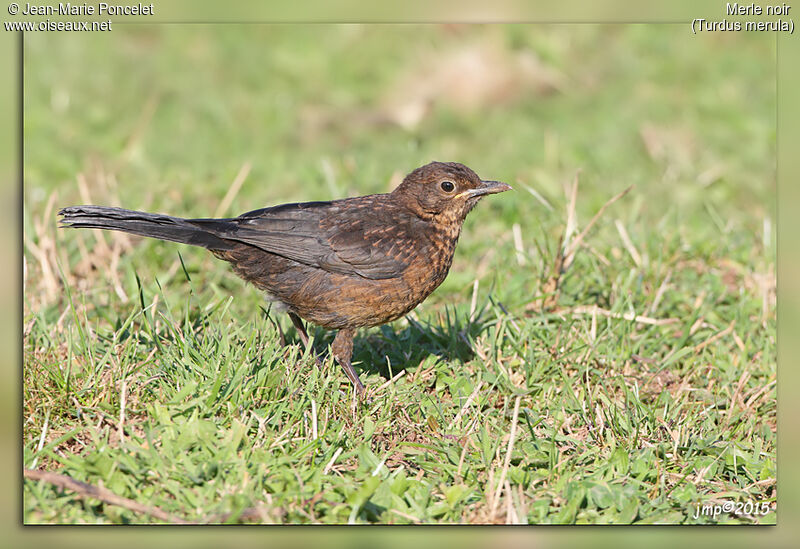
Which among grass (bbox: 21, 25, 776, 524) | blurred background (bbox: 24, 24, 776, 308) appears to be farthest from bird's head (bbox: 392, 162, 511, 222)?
blurred background (bbox: 24, 24, 776, 308)

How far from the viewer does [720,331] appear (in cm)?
602

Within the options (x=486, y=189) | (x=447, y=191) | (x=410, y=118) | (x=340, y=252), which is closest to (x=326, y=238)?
(x=340, y=252)

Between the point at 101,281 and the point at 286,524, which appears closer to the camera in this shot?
the point at 286,524

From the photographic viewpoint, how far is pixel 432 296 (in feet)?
21.5

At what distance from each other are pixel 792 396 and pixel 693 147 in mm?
4877

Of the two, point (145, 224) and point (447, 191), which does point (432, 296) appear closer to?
point (447, 191)

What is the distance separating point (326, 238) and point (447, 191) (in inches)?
30.8

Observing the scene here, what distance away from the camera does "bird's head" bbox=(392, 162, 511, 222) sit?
215 inches

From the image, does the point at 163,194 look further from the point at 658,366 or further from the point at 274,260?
the point at 658,366

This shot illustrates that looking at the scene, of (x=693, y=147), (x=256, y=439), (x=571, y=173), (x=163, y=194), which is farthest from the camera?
(x=693, y=147)

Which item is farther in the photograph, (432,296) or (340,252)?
(432,296)

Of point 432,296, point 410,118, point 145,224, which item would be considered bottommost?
point 432,296

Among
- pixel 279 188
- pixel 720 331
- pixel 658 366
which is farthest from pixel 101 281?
pixel 720 331

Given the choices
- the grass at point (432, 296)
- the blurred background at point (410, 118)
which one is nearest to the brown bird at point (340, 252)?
the grass at point (432, 296)
